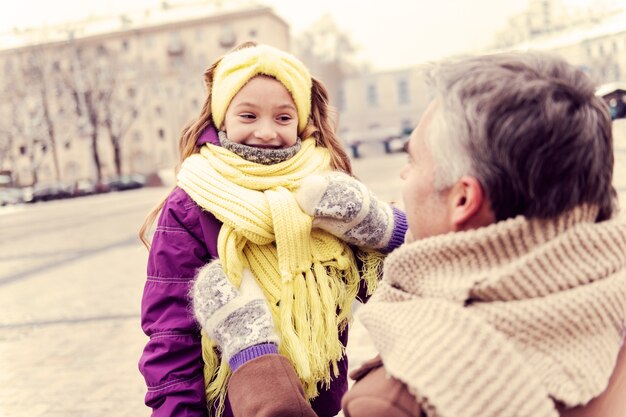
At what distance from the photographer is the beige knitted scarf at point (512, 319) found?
972 mm

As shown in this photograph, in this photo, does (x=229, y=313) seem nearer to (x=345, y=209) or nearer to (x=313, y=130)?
(x=345, y=209)

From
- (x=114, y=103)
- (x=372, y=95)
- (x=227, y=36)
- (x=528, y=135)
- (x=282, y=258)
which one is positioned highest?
(x=227, y=36)

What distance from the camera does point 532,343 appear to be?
3.32 feet

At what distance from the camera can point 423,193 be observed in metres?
1.15

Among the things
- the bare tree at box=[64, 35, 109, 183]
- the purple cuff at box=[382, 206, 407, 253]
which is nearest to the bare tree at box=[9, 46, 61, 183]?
the bare tree at box=[64, 35, 109, 183]

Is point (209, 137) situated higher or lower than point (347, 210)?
higher

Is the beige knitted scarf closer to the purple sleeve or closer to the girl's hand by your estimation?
the girl's hand

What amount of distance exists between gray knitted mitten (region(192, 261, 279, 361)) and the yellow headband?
1.52ft

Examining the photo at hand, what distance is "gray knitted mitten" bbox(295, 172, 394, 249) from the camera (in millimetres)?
1488

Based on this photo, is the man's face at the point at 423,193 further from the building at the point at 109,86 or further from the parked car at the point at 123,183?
the parked car at the point at 123,183

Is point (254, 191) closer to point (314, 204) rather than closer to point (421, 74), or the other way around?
point (314, 204)

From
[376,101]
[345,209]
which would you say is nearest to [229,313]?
[345,209]

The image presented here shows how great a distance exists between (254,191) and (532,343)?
776 mm

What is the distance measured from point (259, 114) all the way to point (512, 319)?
0.91 meters
